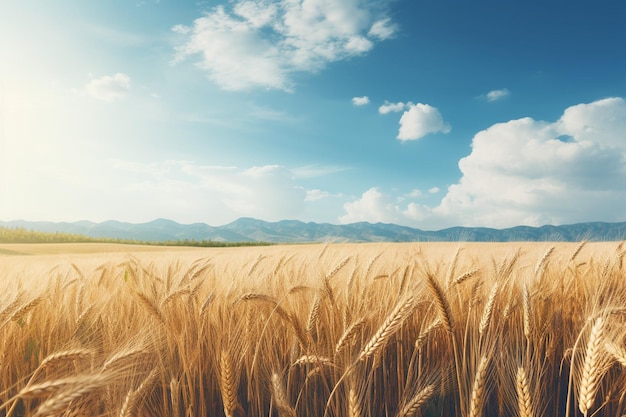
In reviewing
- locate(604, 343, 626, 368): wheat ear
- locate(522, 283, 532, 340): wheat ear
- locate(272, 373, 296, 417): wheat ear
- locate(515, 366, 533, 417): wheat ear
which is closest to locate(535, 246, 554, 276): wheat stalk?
locate(522, 283, 532, 340): wheat ear

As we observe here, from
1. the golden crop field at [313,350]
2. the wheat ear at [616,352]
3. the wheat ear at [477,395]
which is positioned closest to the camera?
the wheat ear at [477,395]

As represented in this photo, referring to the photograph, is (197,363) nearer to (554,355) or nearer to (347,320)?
(347,320)

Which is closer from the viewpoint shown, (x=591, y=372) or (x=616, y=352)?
(x=591, y=372)

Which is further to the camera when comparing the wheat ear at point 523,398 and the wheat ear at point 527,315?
the wheat ear at point 527,315

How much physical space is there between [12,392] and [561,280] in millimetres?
3446

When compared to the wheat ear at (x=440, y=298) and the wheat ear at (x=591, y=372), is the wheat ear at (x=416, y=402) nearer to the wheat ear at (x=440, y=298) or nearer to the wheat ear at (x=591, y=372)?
the wheat ear at (x=440, y=298)

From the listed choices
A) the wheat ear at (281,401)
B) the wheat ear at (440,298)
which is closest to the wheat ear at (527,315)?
the wheat ear at (440,298)

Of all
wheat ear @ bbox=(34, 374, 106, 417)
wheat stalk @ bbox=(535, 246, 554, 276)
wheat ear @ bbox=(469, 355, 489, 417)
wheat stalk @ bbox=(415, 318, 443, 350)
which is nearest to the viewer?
wheat ear @ bbox=(34, 374, 106, 417)

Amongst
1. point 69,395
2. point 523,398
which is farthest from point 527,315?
point 69,395

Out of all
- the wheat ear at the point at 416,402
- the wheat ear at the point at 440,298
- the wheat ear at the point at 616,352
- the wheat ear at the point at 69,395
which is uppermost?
the wheat ear at the point at 440,298

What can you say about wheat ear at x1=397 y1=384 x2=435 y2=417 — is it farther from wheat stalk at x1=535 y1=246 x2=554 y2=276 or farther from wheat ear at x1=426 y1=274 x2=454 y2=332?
wheat stalk at x1=535 y1=246 x2=554 y2=276

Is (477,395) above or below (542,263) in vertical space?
below

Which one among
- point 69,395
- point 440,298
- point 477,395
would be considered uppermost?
point 440,298

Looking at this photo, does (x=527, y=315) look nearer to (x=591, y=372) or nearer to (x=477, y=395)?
(x=591, y=372)
